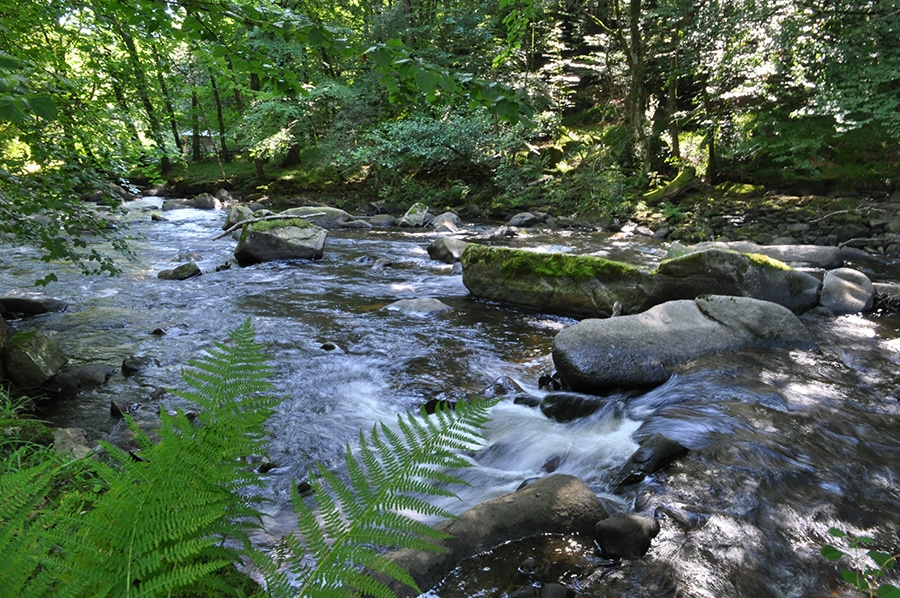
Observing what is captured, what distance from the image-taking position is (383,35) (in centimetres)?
1922

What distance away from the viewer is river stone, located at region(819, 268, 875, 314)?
24.0ft

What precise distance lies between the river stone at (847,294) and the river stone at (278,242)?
9254mm

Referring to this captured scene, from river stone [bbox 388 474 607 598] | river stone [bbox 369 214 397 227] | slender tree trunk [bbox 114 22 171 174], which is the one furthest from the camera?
river stone [bbox 369 214 397 227]

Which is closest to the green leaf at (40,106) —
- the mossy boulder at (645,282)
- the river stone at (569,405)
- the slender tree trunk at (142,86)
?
the slender tree trunk at (142,86)

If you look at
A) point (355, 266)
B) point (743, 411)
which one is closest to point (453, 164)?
point (355, 266)

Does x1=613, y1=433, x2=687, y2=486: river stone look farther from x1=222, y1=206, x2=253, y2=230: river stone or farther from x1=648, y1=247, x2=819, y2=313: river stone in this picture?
x1=222, y1=206, x2=253, y2=230: river stone

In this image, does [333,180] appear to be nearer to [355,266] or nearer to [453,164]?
[453,164]

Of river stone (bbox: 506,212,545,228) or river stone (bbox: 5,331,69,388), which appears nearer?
river stone (bbox: 5,331,69,388)

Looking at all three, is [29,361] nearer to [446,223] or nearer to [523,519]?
[523,519]

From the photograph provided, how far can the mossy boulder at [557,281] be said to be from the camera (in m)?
7.15

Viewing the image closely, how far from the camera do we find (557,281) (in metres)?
7.56

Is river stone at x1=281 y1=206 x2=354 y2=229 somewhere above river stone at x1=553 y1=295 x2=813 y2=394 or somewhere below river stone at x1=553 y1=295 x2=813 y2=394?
above

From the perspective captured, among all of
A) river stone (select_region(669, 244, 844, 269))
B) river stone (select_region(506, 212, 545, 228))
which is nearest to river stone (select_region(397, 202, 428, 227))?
river stone (select_region(506, 212, 545, 228))

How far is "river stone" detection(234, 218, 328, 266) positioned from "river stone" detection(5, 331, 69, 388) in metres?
6.17
